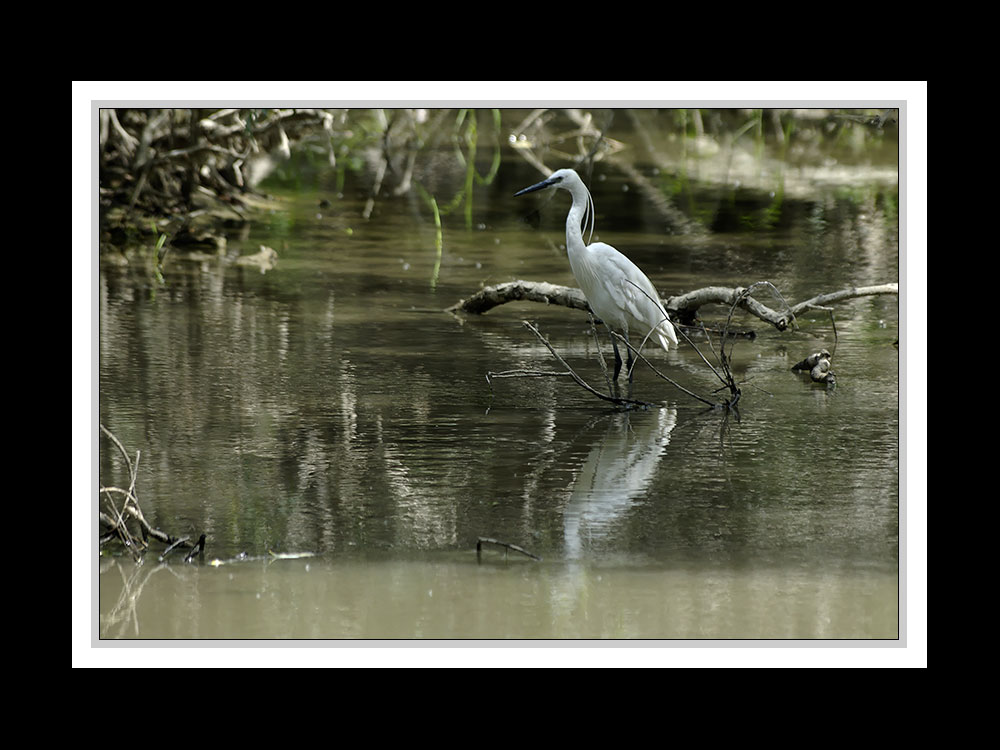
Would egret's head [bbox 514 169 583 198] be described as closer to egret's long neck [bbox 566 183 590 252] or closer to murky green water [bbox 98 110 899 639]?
egret's long neck [bbox 566 183 590 252]

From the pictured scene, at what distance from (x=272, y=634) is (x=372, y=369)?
3.05m

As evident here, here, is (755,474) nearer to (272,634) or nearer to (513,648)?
(513,648)

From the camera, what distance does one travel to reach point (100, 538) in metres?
4.74

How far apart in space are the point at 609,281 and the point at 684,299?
2.64 ft

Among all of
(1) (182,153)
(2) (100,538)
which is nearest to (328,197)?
(1) (182,153)

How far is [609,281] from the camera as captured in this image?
23.9 feet

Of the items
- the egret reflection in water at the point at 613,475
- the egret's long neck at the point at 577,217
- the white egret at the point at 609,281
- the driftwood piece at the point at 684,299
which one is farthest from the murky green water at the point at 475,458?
the egret's long neck at the point at 577,217

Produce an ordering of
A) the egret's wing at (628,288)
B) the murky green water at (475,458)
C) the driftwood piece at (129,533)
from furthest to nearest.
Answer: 1. the egret's wing at (628,288)
2. the driftwood piece at (129,533)
3. the murky green water at (475,458)

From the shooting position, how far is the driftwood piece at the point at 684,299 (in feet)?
24.7

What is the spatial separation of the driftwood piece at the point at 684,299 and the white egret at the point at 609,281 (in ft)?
1.51

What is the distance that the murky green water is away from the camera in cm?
444

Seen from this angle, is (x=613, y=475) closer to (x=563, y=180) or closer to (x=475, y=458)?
(x=475, y=458)

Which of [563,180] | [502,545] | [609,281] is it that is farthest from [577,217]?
[502,545]

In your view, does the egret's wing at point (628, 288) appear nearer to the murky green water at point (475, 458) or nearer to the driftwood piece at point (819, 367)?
the murky green water at point (475, 458)
